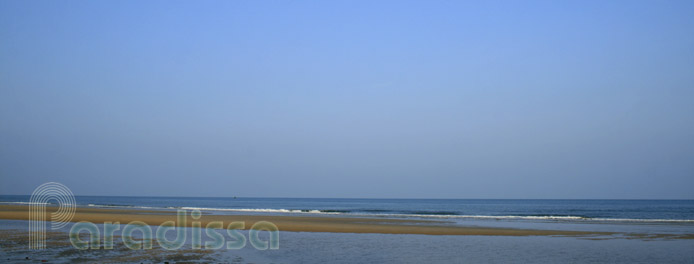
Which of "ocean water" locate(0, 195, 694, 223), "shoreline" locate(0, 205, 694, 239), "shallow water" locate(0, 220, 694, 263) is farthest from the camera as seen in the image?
"ocean water" locate(0, 195, 694, 223)

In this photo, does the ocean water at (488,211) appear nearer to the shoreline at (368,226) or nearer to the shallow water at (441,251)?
the shoreline at (368,226)

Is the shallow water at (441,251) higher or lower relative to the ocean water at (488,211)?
higher

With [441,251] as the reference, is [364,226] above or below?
below

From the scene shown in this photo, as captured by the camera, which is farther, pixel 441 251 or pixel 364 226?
pixel 364 226

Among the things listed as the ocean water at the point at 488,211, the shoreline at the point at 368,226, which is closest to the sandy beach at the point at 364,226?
the shoreline at the point at 368,226

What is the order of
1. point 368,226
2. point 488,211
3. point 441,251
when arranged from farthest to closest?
point 488,211 < point 368,226 < point 441,251

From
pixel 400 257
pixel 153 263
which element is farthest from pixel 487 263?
pixel 153 263

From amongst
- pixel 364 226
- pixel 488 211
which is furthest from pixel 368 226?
pixel 488 211

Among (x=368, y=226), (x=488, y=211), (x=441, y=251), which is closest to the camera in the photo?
(x=441, y=251)

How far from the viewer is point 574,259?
1602 cm

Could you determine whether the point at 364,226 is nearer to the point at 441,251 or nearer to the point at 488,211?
the point at 441,251

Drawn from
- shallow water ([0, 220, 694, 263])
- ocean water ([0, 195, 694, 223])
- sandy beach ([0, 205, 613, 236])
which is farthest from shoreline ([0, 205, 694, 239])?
ocean water ([0, 195, 694, 223])

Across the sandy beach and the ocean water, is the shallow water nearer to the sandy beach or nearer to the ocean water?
the sandy beach

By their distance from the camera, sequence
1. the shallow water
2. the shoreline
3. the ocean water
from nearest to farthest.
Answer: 1. the shallow water
2. the shoreline
3. the ocean water
